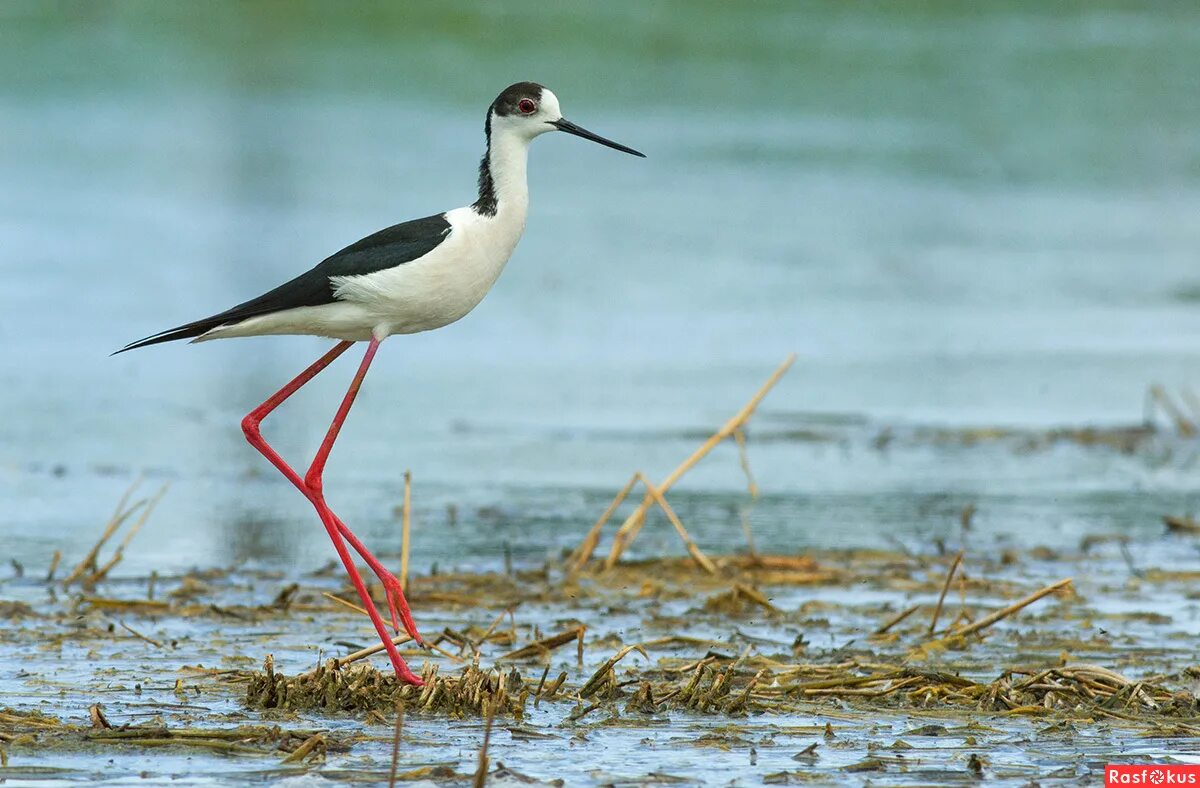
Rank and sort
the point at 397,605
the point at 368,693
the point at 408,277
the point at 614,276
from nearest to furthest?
the point at 368,693 < the point at 408,277 < the point at 397,605 < the point at 614,276

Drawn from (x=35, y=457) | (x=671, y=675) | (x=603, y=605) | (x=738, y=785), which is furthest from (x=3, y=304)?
(x=738, y=785)

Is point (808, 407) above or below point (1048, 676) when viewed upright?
above

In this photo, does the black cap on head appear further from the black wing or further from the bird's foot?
the bird's foot

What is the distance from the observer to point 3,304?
14.5m

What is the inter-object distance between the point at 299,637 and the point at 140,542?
1976 mm

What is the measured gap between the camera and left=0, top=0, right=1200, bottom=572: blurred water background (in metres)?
9.59

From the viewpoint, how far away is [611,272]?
16.1 metres

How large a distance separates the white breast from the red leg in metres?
0.16

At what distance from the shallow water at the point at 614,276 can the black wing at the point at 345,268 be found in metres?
2.04

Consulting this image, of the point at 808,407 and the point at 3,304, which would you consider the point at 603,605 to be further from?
the point at 3,304

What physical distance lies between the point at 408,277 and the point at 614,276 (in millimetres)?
9721

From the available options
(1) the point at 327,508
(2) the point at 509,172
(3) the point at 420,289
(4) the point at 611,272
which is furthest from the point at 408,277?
(4) the point at 611,272
